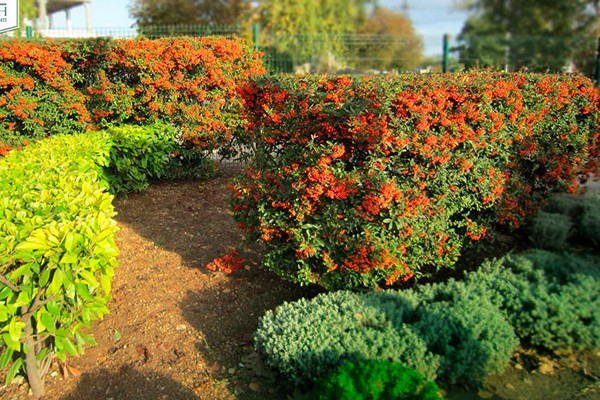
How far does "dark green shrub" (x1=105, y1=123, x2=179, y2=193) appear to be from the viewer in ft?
19.5

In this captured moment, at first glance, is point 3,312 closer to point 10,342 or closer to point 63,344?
point 10,342

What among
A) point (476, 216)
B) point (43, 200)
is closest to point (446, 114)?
point (476, 216)

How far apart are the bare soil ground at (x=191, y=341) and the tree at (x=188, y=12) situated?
57.0 ft

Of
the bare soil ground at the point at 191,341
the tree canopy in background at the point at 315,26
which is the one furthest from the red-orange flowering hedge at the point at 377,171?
the tree canopy in background at the point at 315,26

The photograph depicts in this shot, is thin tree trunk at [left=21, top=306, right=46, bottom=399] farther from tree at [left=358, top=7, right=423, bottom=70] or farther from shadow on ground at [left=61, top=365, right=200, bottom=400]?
tree at [left=358, top=7, right=423, bottom=70]

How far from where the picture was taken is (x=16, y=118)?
6.53m

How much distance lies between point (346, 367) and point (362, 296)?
0.97 metres

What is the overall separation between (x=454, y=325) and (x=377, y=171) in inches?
41.7

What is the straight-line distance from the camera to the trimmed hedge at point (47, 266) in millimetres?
2902

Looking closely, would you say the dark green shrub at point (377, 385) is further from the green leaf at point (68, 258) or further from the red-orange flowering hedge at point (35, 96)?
the red-orange flowering hedge at point (35, 96)

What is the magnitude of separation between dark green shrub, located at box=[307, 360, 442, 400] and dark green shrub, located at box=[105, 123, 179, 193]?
4130 millimetres

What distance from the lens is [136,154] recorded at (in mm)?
6039

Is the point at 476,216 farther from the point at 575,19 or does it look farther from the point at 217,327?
the point at 575,19

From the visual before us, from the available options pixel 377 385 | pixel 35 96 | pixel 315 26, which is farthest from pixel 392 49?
pixel 377 385
